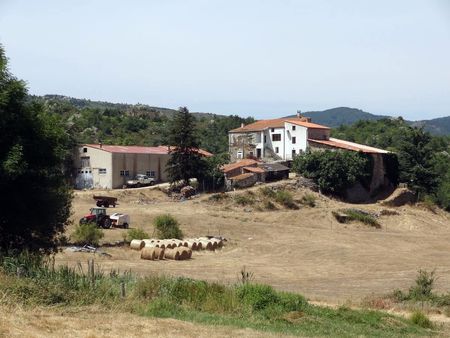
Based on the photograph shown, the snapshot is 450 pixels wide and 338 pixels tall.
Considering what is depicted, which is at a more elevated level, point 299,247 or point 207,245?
point 207,245

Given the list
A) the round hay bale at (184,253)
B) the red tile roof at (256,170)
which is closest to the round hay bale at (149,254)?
the round hay bale at (184,253)

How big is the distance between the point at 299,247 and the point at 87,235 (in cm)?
1739

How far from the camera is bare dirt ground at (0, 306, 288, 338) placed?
11977 millimetres

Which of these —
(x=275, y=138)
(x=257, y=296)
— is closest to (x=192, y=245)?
(x=257, y=296)

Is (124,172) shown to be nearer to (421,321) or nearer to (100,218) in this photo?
(100,218)

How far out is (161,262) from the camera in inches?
1687

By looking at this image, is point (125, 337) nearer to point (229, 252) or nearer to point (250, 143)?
point (229, 252)

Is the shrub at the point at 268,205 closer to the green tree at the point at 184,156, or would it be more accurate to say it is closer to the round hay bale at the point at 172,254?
the green tree at the point at 184,156

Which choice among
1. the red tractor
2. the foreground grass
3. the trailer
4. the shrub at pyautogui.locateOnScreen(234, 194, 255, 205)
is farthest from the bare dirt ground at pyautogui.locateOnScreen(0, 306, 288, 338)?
the shrub at pyautogui.locateOnScreen(234, 194, 255, 205)

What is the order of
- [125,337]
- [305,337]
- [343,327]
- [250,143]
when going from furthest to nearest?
[250,143] → [343,327] → [305,337] → [125,337]

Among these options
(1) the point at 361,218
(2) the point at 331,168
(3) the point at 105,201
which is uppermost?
(2) the point at 331,168

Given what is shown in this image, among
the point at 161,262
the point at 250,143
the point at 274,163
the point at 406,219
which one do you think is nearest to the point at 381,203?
the point at 406,219

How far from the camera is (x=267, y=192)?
6994 cm

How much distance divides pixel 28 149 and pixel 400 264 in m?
30.7
